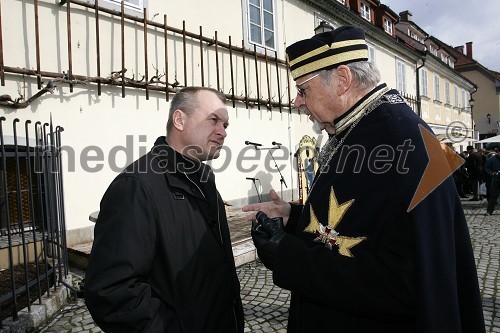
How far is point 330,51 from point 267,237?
90cm

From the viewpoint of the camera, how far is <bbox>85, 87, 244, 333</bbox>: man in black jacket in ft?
4.58

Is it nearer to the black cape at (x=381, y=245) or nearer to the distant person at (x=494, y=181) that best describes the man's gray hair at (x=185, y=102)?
the black cape at (x=381, y=245)

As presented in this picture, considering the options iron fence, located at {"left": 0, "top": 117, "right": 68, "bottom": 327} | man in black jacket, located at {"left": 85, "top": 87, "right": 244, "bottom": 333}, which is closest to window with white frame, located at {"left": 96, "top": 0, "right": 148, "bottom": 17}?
Answer: iron fence, located at {"left": 0, "top": 117, "right": 68, "bottom": 327}

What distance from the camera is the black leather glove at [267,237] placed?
60.3 inches

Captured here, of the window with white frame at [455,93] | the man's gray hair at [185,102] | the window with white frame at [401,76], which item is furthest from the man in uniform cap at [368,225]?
the window with white frame at [455,93]

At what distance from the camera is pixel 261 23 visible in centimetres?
1027

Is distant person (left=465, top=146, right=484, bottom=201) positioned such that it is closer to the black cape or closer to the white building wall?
the white building wall

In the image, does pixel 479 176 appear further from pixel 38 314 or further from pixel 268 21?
pixel 38 314

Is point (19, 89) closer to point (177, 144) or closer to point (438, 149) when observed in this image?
point (177, 144)

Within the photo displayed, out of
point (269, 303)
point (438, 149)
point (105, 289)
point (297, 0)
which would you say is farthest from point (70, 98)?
point (297, 0)

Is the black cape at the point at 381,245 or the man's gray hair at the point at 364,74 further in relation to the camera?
the man's gray hair at the point at 364,74

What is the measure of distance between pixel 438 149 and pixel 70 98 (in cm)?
598

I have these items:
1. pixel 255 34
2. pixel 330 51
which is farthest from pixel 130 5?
pixel 330 51

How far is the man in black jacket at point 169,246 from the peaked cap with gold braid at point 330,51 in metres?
0.61
